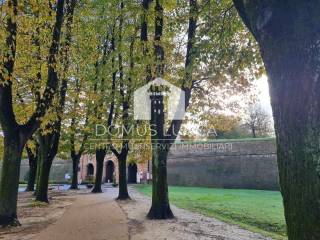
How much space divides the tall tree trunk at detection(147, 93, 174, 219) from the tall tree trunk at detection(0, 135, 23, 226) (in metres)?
4.62

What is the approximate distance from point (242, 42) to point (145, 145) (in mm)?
12857

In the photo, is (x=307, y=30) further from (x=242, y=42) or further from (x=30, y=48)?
(x=30, y=48)

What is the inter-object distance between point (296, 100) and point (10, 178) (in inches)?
367

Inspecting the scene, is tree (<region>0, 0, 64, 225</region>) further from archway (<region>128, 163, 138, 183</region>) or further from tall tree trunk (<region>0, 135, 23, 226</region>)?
archway (<region>128, 163, 138, 183</region>)

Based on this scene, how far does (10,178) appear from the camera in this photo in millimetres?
10414

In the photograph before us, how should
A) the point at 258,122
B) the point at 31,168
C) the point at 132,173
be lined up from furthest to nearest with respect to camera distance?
the point at 258,122, the point at 132,173, the point at 31,168

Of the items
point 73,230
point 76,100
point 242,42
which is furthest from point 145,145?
point 242,42

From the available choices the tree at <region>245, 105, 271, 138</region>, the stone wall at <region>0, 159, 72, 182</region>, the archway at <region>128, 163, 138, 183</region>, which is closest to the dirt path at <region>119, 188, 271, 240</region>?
the archway at <region>128, 163, 138, 183</region>

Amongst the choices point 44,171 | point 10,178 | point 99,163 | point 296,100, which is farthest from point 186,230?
point 99,163

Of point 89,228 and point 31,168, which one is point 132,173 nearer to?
point 31,168

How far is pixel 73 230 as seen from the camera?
391 inches

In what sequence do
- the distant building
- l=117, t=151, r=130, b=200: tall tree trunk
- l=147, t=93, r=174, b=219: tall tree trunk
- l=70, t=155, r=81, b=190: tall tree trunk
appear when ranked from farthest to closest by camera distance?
the distant building, l=70, t=155, r=81, b=190: tall tree trunk, l=117, t=151, r=130, b=200: tall tree trunk, l=147, t=93, r=174, b=219: tall tree trunk

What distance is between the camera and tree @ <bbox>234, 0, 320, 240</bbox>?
123 inches

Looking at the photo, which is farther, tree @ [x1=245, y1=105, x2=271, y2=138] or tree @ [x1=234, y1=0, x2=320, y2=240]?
tree @ [x1=245, y1=105, x2=271, y2=138]
